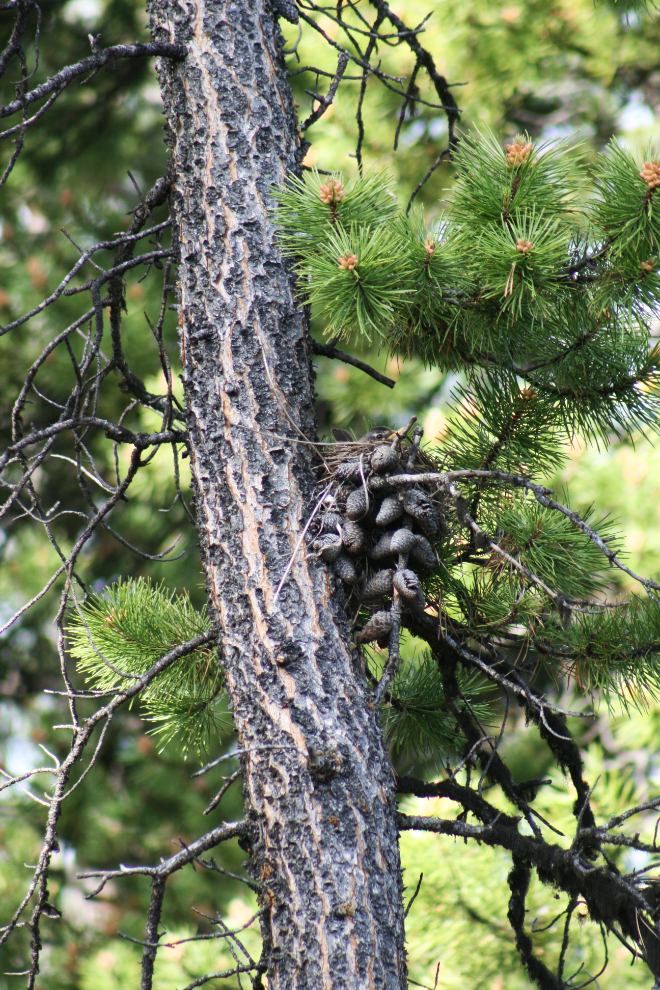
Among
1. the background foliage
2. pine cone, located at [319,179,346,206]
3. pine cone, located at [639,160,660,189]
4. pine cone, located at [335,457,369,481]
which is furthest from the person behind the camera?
the background foliage

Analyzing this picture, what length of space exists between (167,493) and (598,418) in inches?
106

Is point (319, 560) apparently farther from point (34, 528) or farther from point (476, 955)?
point (34, 528)


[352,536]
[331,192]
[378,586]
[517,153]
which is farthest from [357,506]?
[517,153]

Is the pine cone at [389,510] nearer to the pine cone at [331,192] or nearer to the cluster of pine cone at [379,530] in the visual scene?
the cluster of pine cone at [379,530]

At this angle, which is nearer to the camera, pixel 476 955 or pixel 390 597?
pixel 390 597

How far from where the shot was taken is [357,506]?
158cm

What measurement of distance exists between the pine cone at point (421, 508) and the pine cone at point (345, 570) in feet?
0.53

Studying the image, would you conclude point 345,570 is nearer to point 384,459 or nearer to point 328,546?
point 328,546

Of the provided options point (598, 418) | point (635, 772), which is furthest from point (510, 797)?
point (635, 772)

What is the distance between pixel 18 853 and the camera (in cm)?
455

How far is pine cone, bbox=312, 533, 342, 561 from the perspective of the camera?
153 centimetres

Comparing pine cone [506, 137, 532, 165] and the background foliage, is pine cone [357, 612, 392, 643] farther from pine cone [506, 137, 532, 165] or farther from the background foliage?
the background foliage

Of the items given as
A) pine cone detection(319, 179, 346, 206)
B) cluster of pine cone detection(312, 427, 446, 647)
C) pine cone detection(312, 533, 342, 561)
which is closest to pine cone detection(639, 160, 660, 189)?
pine cone detection(319, 179, 346, 206)

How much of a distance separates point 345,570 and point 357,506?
0.42 ft
